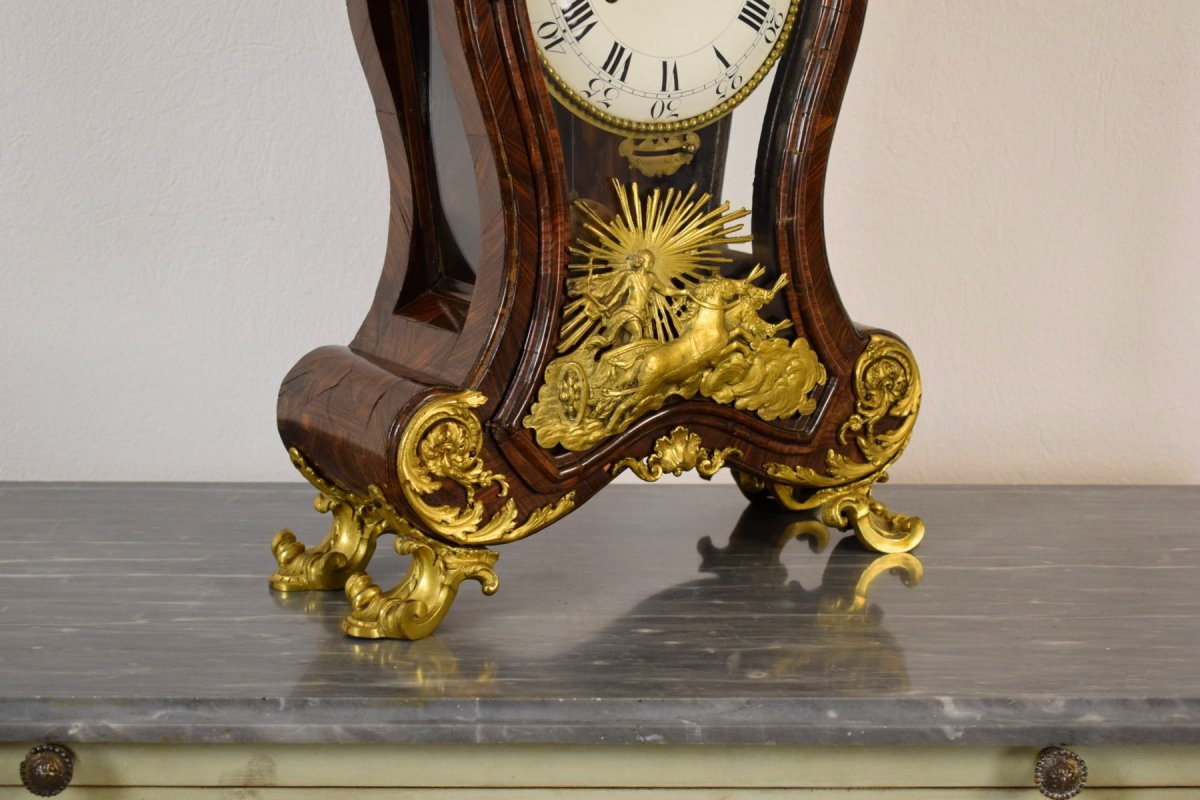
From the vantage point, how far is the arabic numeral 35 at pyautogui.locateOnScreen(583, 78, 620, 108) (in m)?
1.04

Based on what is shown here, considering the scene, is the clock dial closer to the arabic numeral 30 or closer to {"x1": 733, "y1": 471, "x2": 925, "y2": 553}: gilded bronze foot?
the arabic numeral 30

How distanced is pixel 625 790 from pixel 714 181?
1.49 ft

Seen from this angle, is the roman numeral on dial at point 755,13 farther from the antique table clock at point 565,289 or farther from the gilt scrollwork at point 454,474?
the gilt scrollwork at point 454,474

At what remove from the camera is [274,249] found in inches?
62.5

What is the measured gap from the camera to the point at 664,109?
1072mm

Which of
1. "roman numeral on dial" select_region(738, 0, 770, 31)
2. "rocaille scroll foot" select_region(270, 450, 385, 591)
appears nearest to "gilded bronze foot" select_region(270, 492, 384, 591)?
"rocaille scroll foot" select_region(270, 450, 385, 591)

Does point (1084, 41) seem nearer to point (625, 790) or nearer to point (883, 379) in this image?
point (883, 379)

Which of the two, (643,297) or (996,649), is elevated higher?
(643,297)

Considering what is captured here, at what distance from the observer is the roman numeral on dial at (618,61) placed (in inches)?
40.9

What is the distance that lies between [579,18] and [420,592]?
41 centimetres

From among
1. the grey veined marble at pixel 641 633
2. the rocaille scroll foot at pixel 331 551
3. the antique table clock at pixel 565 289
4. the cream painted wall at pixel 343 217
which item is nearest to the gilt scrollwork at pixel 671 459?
the antique table clock at pixel 565 289

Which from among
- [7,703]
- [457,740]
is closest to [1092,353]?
[457,740]

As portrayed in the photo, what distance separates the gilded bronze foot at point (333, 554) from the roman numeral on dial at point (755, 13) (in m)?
0.46

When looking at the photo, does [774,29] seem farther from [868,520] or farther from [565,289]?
[868,520]
